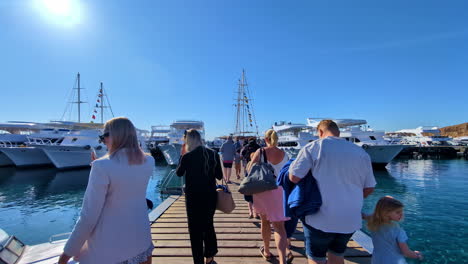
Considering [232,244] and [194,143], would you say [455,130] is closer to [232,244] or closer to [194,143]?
[232,244]

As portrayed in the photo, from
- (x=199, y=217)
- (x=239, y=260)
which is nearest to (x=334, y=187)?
(x=199, y=217)

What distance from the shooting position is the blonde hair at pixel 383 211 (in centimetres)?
233

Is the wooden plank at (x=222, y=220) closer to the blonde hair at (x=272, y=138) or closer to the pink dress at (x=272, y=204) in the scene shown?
the pink dress at (x=272, y=204)

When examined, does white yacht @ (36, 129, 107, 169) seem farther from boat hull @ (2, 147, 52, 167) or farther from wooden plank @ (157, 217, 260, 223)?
wooden plank @ (157, 217, 260, 223)

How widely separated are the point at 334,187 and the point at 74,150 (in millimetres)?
27208

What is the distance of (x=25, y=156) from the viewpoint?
82.0 ft

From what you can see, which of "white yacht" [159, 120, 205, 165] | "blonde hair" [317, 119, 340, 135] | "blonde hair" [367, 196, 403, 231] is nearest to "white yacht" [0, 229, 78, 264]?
"blonde hair" [317, 119, 340, 135]

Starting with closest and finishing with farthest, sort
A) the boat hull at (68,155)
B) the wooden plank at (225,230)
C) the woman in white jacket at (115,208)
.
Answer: the woman in white jacket at (115,208), the wooden plank at (225,230), the boat hull at (68,155)

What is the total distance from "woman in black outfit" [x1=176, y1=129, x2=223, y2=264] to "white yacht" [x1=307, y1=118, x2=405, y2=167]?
69.3 ft

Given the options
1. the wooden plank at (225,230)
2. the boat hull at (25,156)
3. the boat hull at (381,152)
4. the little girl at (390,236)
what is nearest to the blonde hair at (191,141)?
the little girl at (390,236)

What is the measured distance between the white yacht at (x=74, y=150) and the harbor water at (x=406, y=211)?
Answer: 561 centimetres

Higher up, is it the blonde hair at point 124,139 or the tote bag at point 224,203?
the blonde hair at point 124,139

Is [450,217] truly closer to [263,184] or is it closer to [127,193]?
[263,184]

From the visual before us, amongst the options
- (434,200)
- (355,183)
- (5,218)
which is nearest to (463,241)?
(434,200)
